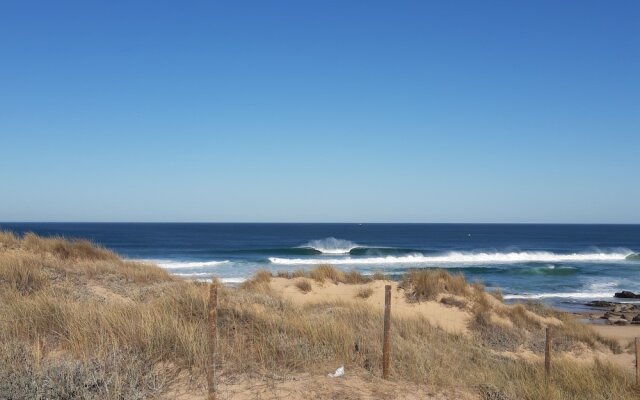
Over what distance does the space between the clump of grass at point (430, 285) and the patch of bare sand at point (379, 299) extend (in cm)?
30

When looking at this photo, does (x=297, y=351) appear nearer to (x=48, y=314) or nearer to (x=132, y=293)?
(x=48, y=314)

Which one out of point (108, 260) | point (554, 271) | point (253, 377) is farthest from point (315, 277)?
point (554, 271)

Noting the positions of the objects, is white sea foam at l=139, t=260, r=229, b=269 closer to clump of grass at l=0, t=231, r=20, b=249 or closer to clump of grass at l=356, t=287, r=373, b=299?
clump of grass at l=0, t=231, r=20, b=249

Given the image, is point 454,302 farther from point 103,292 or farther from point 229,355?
point 229,355

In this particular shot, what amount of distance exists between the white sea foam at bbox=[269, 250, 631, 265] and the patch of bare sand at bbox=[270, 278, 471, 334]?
2581 cm

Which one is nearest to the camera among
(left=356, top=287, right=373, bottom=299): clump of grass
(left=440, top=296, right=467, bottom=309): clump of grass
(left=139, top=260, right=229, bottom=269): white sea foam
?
(left=440, top=296, right=467, bottom=309): clump of grass

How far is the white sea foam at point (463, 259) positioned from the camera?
47.8 m

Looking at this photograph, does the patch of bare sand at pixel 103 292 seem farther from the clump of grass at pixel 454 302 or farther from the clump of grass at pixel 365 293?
the clump of grass at pixel 454 302

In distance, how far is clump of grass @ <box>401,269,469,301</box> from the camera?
709 inches

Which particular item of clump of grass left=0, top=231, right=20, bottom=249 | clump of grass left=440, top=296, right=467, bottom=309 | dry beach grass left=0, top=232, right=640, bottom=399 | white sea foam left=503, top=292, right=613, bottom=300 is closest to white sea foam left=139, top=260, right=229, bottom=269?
clump of grass left=0, top=231, right=20, bottom=249

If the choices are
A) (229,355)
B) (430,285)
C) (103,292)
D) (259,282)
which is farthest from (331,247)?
(229,355)

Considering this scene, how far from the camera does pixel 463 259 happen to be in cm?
5397

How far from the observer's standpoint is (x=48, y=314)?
846cm

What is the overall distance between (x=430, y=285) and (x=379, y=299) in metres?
1.85
